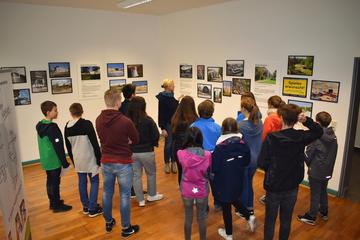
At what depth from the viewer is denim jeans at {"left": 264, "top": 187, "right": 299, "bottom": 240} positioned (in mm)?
2750

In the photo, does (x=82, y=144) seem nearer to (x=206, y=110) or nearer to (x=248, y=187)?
(x=206, y=110)

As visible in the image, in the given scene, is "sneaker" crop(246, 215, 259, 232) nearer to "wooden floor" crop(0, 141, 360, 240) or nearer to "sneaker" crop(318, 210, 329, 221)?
"wooden floor" crop(0, 141, 360, 240)

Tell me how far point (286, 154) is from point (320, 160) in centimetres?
114

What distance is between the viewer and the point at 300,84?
15.3 feet

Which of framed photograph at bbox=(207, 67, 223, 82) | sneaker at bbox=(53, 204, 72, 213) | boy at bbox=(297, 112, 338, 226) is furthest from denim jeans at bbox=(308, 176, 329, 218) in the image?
sneaker at bbox=(53, 204, 72, 213)

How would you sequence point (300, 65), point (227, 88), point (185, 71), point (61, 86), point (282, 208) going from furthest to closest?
point (185, 71)
point (61, 86)
point (227, 88)
point (300, 65)
point (282, 208)

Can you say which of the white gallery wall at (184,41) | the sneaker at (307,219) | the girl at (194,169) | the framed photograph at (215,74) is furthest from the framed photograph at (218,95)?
the girl at (194,169)

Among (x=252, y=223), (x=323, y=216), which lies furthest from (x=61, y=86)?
(x=323, y=216)

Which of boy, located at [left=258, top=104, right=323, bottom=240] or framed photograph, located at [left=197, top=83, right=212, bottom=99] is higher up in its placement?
framed photograph, located at [left=197, top=83, right=212, bottom=99]

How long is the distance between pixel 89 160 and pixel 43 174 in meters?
2.34

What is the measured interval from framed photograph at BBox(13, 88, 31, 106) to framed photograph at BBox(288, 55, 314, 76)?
485 cm

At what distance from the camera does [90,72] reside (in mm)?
6371

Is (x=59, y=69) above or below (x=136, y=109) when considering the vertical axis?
above

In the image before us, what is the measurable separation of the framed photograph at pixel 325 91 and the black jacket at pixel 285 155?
1.97 meters
